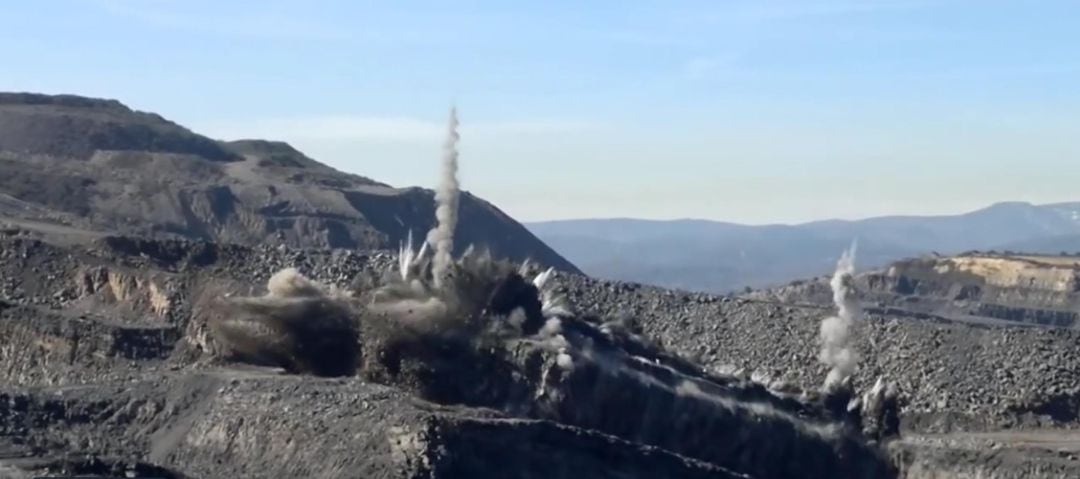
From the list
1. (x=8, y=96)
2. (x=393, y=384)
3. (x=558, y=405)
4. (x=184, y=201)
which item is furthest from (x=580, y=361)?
(x=8, y=96)

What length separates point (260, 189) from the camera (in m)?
94.3

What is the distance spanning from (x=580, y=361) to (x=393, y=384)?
11.1 ft

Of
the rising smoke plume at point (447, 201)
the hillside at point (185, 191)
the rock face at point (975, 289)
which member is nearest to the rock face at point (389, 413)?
the rising smoke plume at point (447, 201)

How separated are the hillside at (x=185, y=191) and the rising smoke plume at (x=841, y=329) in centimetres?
2143

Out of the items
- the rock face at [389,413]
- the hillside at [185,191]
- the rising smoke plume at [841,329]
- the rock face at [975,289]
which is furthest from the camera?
the rock face at [975,289]

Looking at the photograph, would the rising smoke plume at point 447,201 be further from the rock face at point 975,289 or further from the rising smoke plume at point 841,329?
the rock face at point 975,289

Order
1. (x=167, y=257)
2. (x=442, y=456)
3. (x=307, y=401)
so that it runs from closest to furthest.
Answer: (x=442, y=456) → (x=307, y=401) → (x=167, y=257)

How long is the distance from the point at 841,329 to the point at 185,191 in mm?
40385

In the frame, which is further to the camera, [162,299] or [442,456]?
[162,299]

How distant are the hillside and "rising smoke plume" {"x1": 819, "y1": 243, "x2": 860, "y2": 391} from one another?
21.4 meters

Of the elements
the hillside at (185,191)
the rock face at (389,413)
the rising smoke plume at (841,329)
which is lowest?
the rock face at (389,413)

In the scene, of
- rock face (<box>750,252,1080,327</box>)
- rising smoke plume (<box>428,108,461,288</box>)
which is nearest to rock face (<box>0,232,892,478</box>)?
rising smoke plume (<box>428,108,461,288</box>)

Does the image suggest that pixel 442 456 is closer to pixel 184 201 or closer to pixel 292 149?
pixel 184 201

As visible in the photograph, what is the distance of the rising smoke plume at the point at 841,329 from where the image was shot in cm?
5026
